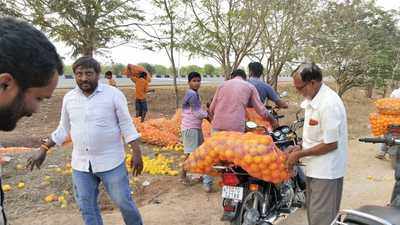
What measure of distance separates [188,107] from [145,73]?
249 inches

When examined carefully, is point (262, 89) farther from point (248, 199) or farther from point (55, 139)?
point (55, 139)

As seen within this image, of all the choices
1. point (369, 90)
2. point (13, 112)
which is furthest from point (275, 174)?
point (369, 90)

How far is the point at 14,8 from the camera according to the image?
13.5m

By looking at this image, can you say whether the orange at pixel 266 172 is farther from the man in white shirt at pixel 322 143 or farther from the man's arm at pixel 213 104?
the man's arm at pixel 213 104

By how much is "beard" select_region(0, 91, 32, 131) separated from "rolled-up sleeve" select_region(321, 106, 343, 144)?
252cm

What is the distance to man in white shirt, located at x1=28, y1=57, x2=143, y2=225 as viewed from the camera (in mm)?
4004

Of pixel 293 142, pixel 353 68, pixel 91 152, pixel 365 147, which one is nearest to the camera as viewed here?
pixel 91 152

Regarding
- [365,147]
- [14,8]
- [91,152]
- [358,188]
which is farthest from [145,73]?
[91,152]

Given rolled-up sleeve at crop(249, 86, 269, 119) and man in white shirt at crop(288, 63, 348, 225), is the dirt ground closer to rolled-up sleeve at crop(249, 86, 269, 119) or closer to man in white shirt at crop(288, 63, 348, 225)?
rolled-up sleeve at crop(249, 86, 269, 119)

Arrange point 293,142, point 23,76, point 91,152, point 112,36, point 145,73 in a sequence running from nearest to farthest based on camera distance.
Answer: point 23,76 → point 91,152 → point 293,142 → point 145,73 → point 112,36

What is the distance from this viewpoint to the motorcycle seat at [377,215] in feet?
7.15

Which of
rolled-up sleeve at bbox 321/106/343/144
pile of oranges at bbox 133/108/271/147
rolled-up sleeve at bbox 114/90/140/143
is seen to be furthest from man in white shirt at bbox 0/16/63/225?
pile of oranges at bbox 133/108/271/147

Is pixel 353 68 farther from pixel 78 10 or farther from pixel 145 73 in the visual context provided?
pixel 78 10

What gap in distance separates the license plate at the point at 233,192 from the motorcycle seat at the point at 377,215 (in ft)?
6.11
